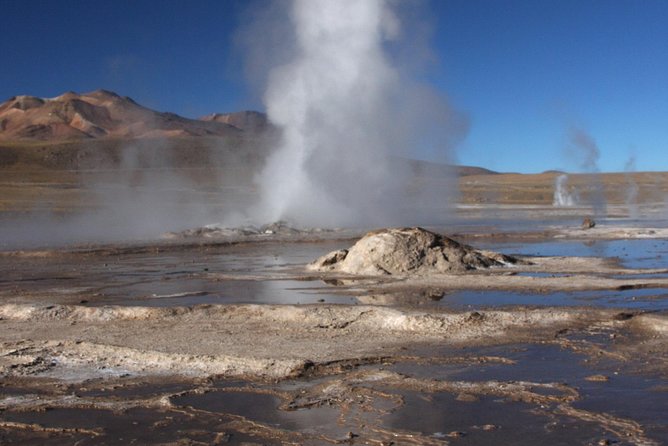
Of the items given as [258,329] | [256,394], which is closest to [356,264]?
[258,329]

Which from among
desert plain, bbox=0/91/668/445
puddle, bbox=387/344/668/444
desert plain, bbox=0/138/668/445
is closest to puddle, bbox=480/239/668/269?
desert plain, bbox=0/91/668/445

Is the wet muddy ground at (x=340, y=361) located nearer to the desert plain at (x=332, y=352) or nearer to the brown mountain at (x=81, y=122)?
the desert plain at (x=332, y=352)

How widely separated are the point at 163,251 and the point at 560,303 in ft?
44.7

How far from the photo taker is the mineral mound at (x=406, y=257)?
592 inches

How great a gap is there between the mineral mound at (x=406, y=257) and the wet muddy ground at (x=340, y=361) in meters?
0.94

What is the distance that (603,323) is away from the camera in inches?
373

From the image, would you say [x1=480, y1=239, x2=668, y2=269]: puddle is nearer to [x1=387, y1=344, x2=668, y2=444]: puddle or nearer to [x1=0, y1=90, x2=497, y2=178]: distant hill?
[x1=387, y1=344, x2=668, y2=444]: puddle

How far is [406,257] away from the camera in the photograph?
599 inches

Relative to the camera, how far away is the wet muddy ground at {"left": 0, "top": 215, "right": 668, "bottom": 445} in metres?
5.73

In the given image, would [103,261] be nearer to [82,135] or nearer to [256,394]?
[256,394]

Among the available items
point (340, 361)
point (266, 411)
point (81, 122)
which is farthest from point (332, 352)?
point (81, 122)

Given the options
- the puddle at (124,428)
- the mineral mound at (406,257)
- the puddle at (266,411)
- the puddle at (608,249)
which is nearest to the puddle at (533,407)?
the puddle at (266,411)

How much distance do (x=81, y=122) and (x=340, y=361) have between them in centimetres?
16992

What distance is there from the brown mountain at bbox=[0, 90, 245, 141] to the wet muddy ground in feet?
461
